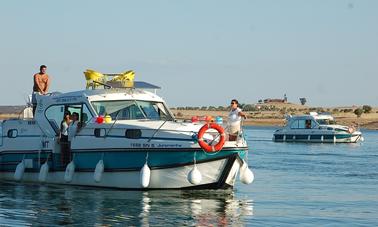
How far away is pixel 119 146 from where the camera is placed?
72.2ft

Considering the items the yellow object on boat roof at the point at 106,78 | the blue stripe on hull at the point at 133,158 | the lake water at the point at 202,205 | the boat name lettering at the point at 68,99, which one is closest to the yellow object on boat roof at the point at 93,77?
the yellow object on boat roof at the point at 106,78

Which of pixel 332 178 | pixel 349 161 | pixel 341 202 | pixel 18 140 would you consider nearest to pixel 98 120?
pixel 18 140

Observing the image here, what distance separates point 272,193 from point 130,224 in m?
7.17

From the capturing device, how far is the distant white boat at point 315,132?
6184cm

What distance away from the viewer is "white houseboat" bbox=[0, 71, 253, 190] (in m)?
21.5

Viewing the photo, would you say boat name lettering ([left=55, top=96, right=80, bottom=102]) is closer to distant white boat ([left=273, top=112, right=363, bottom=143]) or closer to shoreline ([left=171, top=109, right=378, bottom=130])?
distant white boat ([left=273, top=112, right=363, bottom=143])

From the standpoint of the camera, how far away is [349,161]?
38938mm

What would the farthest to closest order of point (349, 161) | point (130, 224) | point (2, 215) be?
point (349, 161)
point (2, 215)
point (130, 224)

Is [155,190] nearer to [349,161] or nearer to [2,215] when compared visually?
[2,215]

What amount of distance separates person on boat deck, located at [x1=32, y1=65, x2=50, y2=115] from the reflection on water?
3120 millimetres

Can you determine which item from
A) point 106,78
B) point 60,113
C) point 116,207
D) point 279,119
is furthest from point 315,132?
point 279,119

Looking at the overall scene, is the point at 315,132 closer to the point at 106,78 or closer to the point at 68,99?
the point at 106,78

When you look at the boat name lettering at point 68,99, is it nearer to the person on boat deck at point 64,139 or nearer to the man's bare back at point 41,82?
the person on boat deck at point 64,139

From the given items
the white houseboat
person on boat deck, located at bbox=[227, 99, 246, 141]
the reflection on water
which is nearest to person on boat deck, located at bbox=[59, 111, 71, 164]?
the white houseboat
